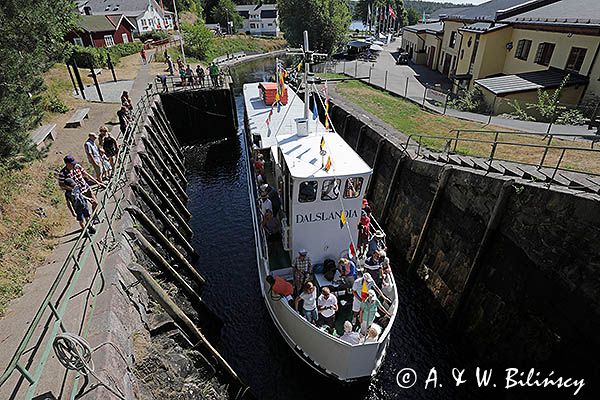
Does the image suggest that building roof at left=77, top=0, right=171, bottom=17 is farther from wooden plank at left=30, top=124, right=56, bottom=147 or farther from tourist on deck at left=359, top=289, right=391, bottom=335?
tourist on deck at left=359, top=289, right=391, bottom=335

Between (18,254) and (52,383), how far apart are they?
474 cm

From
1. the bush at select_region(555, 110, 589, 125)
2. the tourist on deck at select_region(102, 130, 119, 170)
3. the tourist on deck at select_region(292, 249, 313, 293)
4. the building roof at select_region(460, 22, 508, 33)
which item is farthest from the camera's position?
the building roof at select_region(460, 22, 508, 33)

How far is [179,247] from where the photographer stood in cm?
1408

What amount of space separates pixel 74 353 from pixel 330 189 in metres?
6.65

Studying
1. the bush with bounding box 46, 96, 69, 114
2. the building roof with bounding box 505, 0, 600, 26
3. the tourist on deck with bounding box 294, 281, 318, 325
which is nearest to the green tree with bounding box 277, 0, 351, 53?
the building roof with bounding box 505, 0, 600, 26

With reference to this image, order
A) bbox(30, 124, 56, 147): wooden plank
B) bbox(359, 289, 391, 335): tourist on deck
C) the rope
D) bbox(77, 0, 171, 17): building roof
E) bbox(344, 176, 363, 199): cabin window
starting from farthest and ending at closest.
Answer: bbox(77, 0, 171, 17): building roof, bbox(30, 124, 56, 147): wooden plank, bbox(344, 176, 363, 199): cabin window, bbox(359, 289, 391, 335): tourist on deck, the rope

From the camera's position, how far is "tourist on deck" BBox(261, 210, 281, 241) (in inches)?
460

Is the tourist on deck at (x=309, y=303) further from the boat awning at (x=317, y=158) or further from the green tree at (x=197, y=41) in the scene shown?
the green tree at (x=197, y=41)

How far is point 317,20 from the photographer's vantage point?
4750 cm

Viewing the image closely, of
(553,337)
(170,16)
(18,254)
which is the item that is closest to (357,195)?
(553,337)

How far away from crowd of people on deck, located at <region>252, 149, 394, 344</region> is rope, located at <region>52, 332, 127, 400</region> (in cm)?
489

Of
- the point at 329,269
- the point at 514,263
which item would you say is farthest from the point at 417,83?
the point at 329,269

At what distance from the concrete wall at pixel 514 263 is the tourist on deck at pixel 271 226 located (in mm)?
5597

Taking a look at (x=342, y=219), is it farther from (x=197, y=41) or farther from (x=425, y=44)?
(x=197, y=41)
